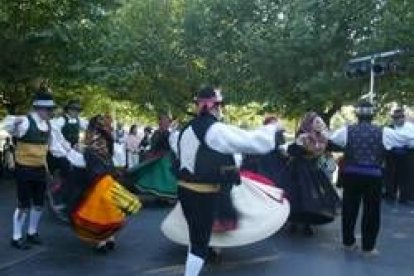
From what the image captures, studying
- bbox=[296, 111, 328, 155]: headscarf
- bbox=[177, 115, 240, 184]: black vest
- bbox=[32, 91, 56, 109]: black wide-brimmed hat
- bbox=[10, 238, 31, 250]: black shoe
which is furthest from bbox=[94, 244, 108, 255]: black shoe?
bbox=[296, 111, 328, 155]: headscarf

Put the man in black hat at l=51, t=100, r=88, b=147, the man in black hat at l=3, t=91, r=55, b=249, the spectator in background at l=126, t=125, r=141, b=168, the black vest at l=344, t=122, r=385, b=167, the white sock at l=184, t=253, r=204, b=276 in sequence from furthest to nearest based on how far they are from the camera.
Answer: the spectator in background at l=126, t=125, r=141, b=168 < the man in black hat at l=51, t=100, r=88, b=147 < the man in black hat at l=3, t=91, r=55, b=249 < the black vest at l=344, t=122, r=385, b=167 < the white sock at l=184, t=253, r=204, b=276

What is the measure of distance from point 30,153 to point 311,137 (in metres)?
3.42

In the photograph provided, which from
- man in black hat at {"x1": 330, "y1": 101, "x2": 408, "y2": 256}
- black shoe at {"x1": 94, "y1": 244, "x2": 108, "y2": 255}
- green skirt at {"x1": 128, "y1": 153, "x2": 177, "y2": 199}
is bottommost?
black shoe at {"x1": 94, "y1": 244, "x2": 108, "y2": 255}

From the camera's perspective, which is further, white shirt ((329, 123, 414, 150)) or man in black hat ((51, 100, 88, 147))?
man in black hat ((51, 100, 88, 147))

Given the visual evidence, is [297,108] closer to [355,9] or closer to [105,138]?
[355,9]

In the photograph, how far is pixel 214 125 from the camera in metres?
6.78

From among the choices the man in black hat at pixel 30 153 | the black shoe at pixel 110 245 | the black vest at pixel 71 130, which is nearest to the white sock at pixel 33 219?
the man in black hat at pixel 30 153

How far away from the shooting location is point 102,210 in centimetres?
876

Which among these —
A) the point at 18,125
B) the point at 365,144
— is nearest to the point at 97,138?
the point at 18,125

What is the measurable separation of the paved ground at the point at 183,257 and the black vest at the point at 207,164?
4.74ft

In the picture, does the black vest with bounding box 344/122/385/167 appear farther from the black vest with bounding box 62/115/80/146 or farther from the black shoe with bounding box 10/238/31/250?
the black vest with bounding box 62/115/80/146

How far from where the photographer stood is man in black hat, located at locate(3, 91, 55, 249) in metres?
9.10

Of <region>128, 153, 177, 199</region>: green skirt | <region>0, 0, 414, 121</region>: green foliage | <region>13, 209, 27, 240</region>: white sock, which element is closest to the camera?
<region>13, 209, 27, 240</region>: white sock

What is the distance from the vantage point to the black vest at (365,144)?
29.4ft
